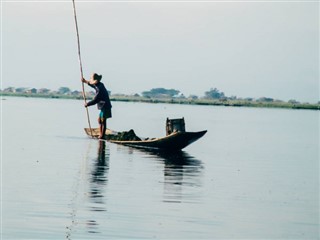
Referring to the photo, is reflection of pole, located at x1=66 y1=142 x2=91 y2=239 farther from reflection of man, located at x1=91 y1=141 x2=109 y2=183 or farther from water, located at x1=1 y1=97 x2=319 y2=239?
reflection of man, located at x1=91 y1=141 x2=109 y2=183

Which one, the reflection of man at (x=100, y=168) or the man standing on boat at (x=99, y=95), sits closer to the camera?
the reflection of man at (x=100, y=168)

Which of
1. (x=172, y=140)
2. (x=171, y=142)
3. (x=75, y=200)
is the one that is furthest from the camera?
(x=171, y=142)

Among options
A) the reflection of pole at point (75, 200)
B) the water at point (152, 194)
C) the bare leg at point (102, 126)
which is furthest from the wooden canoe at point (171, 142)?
the reflection of pole at point (75, 200)

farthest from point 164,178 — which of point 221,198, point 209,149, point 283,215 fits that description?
point 209,149

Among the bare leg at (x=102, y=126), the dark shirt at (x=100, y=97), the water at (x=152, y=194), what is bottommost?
the water at (x=152, y=194)

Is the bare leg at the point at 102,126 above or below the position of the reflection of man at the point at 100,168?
above

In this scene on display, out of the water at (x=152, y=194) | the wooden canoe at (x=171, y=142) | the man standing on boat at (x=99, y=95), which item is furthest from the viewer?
the man standing on boat at (x=99, y=95)

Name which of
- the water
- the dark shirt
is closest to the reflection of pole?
the water

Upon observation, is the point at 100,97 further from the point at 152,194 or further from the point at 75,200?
the point at 75,200

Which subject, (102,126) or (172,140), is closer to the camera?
(172,140)

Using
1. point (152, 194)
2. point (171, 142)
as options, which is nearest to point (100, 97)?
point (171, 142)

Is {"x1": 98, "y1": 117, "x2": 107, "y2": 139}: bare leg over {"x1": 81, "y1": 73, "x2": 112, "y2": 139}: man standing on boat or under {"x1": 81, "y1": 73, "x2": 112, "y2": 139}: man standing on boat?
under

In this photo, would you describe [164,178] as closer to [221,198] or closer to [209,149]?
[221,198]

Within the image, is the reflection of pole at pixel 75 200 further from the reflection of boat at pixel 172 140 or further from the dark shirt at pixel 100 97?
the dark shirt at pixel 100 97
